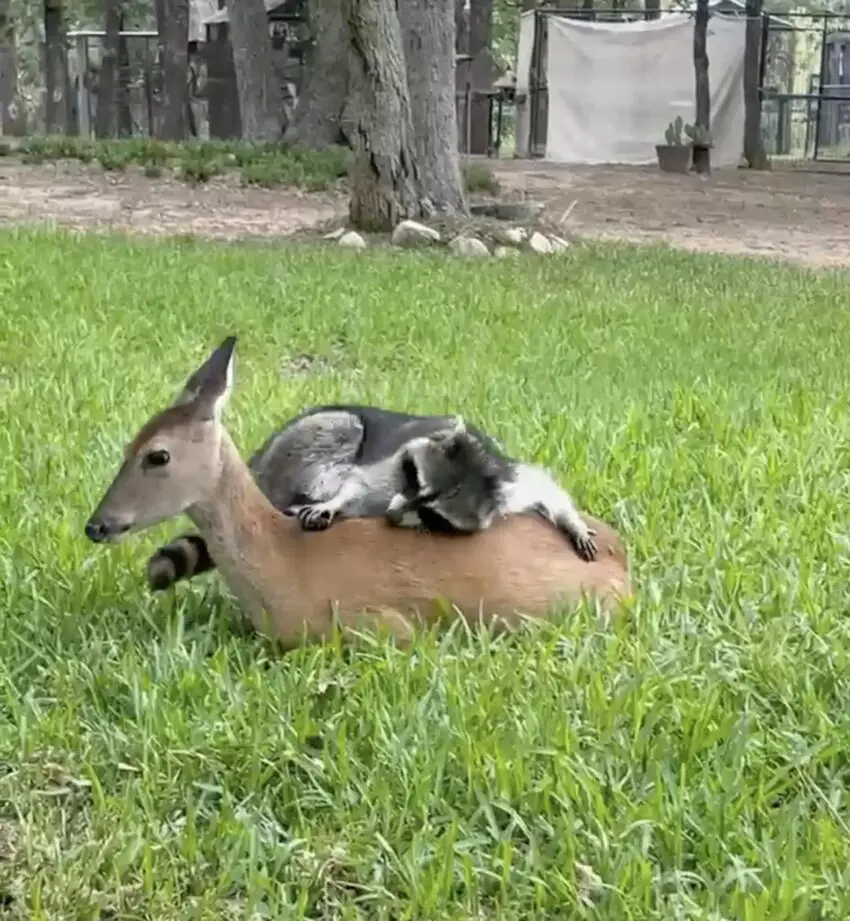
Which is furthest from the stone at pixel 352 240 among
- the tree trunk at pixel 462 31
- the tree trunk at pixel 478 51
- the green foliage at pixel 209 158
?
the tree trunk at pixel 462 31

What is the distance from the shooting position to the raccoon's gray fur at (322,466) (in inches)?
129

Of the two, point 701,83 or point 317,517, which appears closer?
point 317,517

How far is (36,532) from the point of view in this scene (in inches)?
150

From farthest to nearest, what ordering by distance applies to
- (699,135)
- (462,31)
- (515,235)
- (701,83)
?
1. (462,31)
2. (701,83)
3. (699,135)
4. (515,235)

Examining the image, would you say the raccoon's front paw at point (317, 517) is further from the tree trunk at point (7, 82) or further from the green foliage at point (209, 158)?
the tree trunk at point (7, 82)

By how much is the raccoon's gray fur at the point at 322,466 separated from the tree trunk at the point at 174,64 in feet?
69.5

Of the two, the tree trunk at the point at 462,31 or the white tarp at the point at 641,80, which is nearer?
the white tarp at the point at 641,80

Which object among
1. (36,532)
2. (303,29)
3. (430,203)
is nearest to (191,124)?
(303,29)

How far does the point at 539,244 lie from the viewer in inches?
437

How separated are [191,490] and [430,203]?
872 centimetres

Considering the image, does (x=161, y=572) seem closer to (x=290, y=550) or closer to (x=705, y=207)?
(x=290, y=550)

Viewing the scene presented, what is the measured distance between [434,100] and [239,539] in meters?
9.15

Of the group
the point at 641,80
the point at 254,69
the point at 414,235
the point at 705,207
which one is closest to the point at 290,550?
the point at 414,235

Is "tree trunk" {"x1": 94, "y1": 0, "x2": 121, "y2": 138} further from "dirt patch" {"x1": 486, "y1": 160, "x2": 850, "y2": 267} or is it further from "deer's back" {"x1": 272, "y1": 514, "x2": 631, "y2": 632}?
"deer's back" {"x1": 272, "y1": 514, "x2": 631, "y2": 632}
